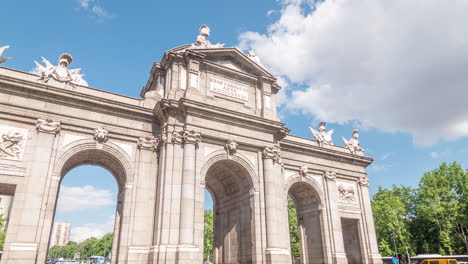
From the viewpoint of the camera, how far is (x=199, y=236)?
19516 mm

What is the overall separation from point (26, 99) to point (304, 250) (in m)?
24.0

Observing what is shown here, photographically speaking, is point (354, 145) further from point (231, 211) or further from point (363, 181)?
point (231, 211)

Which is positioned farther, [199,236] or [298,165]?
[298,165]

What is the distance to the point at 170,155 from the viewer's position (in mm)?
20422

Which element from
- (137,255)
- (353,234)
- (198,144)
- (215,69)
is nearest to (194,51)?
(215,69)

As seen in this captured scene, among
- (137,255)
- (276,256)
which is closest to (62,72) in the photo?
(137,255)

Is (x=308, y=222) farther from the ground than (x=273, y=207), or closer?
closer

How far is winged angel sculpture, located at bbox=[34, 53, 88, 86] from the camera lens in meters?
20.8

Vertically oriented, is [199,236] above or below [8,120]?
below

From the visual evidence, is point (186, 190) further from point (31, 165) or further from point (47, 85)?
point (47, 85)

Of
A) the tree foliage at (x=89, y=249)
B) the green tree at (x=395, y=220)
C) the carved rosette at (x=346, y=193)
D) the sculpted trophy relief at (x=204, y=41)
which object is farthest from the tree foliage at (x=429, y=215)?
the tree foliage at (x=89, y=249)

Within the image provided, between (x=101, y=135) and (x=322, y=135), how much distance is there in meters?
19.9

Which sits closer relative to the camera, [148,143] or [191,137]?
[191,137]

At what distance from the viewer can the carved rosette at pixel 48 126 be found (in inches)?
750
